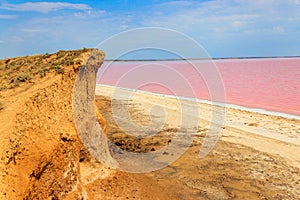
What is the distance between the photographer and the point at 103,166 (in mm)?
7727

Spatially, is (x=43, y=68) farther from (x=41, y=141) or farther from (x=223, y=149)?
(x=223, y=149)

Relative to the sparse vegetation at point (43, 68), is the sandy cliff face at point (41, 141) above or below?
below

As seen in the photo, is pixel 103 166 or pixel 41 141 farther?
pixel 103 166

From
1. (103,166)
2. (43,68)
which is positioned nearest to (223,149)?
(103,166)

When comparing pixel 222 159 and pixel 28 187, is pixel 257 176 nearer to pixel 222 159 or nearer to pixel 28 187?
pixel 222 159

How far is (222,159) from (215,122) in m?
5.21

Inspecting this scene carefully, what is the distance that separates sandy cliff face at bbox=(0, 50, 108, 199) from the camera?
5031 mm

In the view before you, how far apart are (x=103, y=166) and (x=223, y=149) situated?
474 centimetres

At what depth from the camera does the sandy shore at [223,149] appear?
24.4 ft

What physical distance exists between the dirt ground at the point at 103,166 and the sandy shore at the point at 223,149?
27 mm

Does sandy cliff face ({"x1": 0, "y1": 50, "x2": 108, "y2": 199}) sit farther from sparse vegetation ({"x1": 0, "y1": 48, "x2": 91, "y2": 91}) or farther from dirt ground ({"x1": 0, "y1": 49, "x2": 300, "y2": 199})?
sparse vegetation ({"x1": 0, "y1": 48, "x2": 91, "y2": 91})

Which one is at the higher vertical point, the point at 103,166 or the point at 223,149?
the point at 103,166

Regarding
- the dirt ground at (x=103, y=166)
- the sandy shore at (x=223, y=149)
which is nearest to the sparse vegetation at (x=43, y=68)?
the dirt ground at (x=103, y=166)

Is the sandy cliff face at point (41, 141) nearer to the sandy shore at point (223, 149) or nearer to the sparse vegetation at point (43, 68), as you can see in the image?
the sparse vegetation at point (43, 68)
